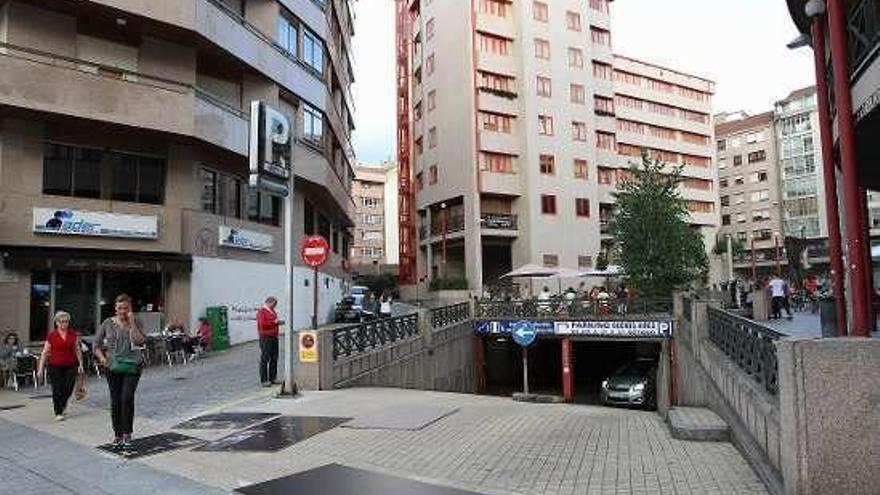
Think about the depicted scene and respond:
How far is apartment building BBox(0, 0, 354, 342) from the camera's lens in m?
18.9

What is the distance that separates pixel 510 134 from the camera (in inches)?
A: 2133

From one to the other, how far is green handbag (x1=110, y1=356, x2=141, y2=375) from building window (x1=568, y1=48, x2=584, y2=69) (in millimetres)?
52481

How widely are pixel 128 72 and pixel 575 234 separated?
3978cm

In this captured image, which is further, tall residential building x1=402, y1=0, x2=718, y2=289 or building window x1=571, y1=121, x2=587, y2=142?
building window x1=571, y1=121, x2=587, y2=142

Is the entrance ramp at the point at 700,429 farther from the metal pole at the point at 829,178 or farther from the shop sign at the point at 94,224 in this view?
the shop sign at the point at 94,224

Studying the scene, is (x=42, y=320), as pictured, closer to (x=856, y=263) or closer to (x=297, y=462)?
(x=297, y=462)

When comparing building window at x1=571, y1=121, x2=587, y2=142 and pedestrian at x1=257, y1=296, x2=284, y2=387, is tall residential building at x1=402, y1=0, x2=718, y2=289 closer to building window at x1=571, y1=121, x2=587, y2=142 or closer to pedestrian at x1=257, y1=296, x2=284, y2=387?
building window at x1=571, y1=121, x2=587, y2=142

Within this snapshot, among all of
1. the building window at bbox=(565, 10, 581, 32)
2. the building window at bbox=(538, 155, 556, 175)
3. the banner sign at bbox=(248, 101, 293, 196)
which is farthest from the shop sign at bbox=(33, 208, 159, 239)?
the building window at bbox=(565, 10, 581, 32)

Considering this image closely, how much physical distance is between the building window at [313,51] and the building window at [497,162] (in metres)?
21.4

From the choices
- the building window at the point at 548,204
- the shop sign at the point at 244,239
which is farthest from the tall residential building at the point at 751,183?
the shop sign at the point at 244,239

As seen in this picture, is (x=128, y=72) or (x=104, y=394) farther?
(x=128, y=72)

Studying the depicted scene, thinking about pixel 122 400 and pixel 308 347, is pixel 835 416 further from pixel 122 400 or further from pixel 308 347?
pixel 308 347

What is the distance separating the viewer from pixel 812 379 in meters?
5.29

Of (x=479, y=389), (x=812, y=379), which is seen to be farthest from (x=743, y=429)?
(x=479, y=389)
